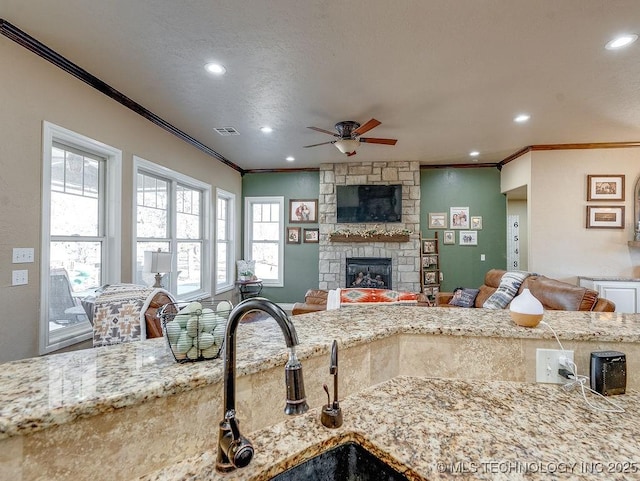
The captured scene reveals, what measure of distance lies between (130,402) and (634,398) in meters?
1.39

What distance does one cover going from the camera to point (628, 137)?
4578 millimetres

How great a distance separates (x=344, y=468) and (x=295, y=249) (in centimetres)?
590

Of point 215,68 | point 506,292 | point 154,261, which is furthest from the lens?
point 506,292

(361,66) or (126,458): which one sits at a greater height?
(361,66)

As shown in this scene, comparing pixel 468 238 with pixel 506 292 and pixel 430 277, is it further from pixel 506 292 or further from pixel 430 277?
pixel 506 292

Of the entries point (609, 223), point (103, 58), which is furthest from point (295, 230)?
point (609, 223)

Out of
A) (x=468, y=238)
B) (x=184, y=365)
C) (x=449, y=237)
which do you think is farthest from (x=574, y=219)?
(x=184, y=365)

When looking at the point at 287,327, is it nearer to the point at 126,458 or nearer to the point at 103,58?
the point at 126,458

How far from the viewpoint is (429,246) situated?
249 inches

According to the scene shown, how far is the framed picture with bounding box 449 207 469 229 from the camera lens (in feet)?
20.7

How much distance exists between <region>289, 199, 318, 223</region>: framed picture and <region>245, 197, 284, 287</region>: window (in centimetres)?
23

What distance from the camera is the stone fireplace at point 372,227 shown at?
20.0ft

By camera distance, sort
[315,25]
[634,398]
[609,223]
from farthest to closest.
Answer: [609,223], [315,25], [634,398]

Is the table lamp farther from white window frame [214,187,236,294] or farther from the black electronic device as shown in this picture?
the black electronic device
